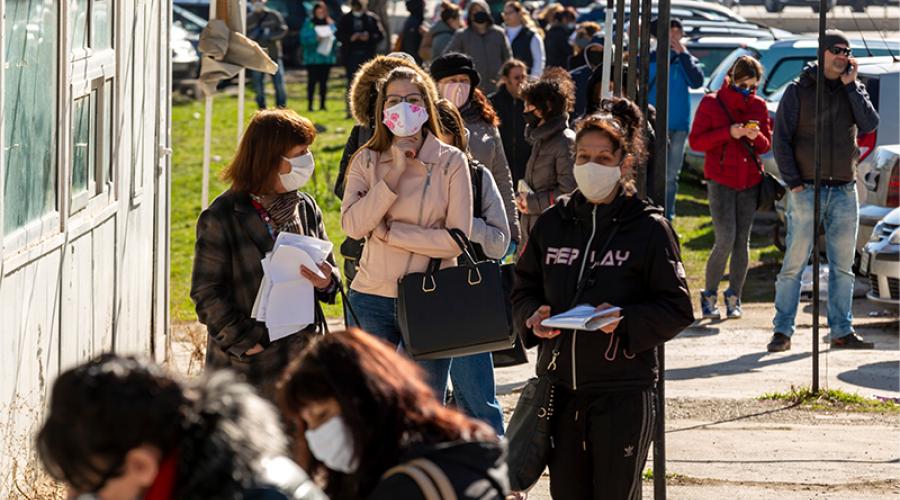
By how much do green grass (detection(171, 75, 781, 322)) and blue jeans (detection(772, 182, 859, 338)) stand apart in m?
2.16

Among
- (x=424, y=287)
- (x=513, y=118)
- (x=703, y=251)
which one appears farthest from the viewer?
(x=703, y=251)

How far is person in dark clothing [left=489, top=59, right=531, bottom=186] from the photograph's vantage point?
12.4 meters

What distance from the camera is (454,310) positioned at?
659cm

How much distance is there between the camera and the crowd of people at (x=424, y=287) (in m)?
2.88

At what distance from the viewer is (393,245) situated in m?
6.66

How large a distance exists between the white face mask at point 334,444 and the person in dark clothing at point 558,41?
17.2m

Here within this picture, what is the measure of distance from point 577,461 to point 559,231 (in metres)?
0.78

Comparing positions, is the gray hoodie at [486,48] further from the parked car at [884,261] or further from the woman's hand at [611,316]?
the woman's hand at [611,316]

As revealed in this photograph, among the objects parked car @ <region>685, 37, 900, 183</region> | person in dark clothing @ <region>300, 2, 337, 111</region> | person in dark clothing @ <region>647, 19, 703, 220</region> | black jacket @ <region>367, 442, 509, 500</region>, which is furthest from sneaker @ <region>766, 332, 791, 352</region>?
person in dark clothing @ <region>300, 2, 337, 111</region>

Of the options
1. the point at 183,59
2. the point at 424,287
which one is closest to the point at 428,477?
the point at 424,287

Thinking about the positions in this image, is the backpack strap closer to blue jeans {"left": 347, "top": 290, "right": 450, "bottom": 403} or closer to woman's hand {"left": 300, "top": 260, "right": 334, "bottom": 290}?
woman's hand {"left": 300, "top": 260, "right": 334, "bottom": 290}

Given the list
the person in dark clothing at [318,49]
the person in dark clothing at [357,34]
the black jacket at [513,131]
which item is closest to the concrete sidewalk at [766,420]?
the black jacket at [513,131]

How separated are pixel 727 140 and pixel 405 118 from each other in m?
5.62

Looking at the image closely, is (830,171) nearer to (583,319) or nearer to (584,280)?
(584,280)
